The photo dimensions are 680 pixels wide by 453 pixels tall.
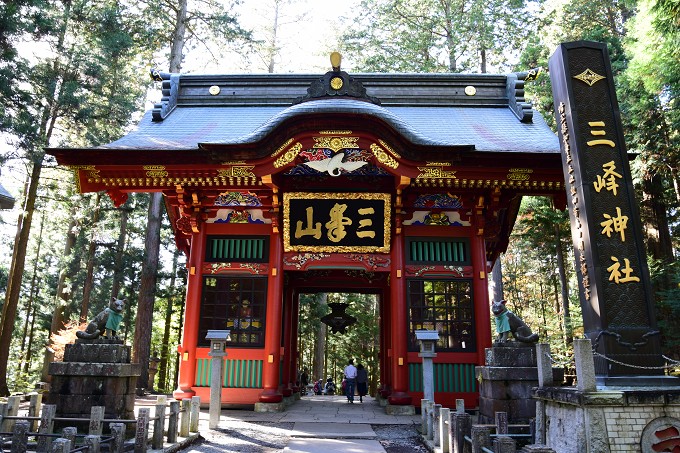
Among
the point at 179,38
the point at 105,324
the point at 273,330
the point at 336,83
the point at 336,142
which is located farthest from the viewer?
the point at 179,38

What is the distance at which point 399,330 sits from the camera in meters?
10.2

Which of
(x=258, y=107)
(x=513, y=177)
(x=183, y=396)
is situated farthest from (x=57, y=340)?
(x=513, y=177)

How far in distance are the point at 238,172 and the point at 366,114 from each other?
2881 mm

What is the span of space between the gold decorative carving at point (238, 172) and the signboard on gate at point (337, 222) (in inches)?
44.1

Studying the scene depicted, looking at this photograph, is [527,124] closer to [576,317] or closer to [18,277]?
[576,317]

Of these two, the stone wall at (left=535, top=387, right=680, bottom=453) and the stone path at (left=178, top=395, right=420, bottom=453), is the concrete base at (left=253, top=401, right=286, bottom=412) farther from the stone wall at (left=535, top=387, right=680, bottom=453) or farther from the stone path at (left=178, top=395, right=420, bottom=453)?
the stone wall at (left=535, top=387, right=680, bottom=453)

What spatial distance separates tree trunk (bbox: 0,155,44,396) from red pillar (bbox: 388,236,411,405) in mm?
10627

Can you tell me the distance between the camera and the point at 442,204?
433 inches

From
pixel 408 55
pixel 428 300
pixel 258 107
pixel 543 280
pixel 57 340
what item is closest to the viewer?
pixel 428 300

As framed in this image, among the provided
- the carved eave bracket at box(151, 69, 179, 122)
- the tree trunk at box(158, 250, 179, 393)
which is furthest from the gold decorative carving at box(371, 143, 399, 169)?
the tree trunk at box(158, 250, 179, 393)

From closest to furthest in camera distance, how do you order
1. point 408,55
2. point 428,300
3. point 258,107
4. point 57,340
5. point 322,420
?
1. point 322,420
2. point 428,300
3. point 258,107
4. point 57,340
5. point 408,55

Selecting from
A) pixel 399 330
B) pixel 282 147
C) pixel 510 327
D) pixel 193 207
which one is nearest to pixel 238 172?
pixel 282 147

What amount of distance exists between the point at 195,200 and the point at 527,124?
26.6 feet

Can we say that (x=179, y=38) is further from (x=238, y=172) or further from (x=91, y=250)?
(x=238, y=172)
